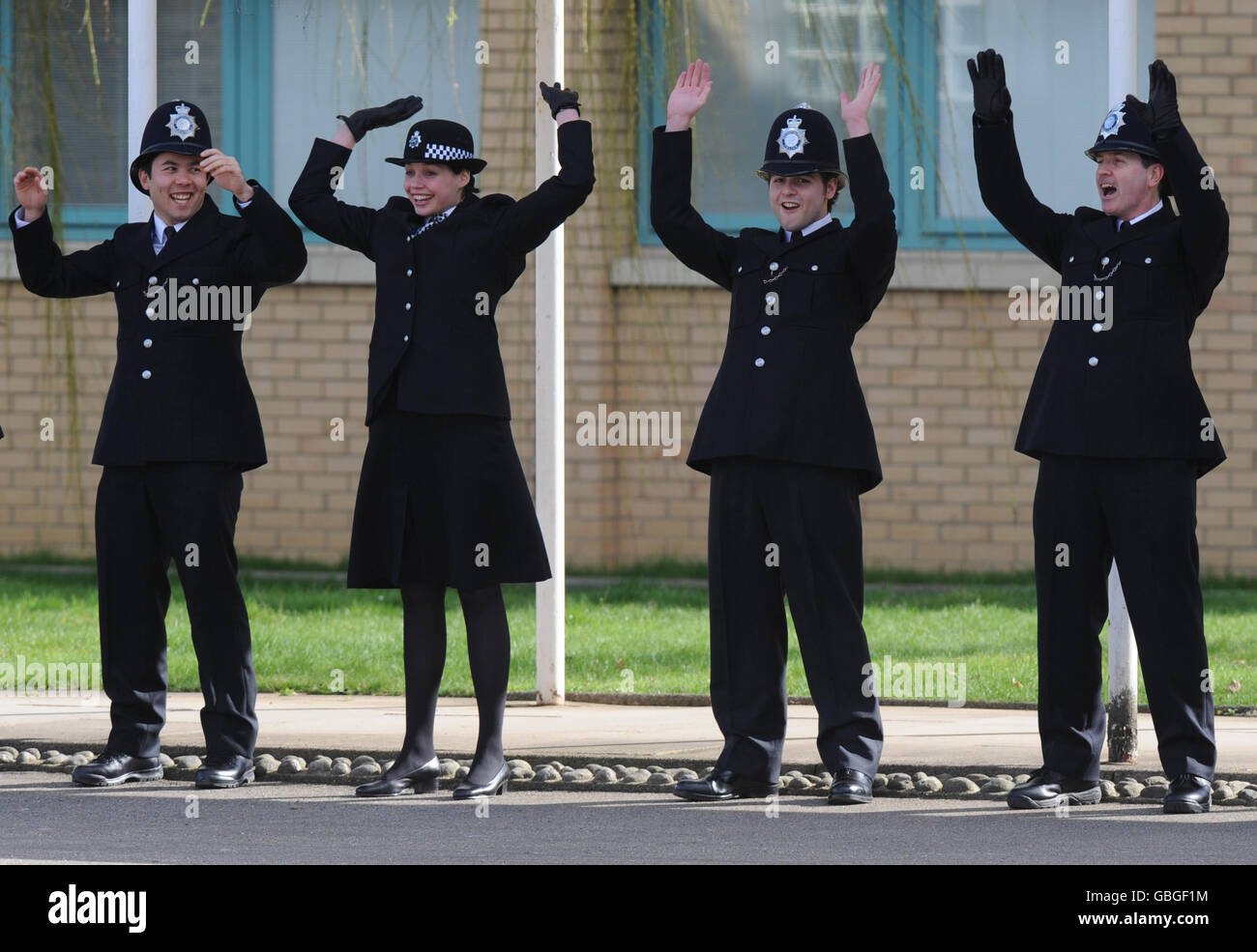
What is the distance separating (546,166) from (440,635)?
2279 mm

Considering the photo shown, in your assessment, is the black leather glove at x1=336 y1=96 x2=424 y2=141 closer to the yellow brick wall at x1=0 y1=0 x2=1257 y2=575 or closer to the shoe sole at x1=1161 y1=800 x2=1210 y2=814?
the shoe sole at x1=1161 y1=800 x2=1210 y2=814

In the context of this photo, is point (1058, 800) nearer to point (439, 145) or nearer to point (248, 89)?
point (439, 145)

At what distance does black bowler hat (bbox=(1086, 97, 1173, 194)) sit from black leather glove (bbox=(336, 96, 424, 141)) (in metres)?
2.04

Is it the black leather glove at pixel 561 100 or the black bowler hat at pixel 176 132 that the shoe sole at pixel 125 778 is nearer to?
the black bowler hat at pixel 176 132

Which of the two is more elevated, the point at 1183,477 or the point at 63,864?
the point at 1183,477

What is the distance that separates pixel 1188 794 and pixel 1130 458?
967 mm

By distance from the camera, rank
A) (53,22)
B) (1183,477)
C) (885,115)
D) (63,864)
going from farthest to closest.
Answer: (885,115), (53,22), (1183,477), (63,864)

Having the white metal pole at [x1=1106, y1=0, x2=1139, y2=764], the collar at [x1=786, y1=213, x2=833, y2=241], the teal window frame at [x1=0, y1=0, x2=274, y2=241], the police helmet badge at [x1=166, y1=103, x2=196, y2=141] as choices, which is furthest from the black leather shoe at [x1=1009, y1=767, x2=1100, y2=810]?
the teal window frame at [x1=0, y1=0, x2=274, y2=241]

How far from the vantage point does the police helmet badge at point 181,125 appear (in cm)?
707

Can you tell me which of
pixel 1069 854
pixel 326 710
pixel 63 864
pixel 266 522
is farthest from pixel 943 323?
pixel 63 864

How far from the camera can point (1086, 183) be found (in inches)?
492

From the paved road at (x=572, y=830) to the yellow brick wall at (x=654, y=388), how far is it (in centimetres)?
546

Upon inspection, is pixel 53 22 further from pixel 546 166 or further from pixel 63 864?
pixel 63 864

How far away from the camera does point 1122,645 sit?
7.28 m
